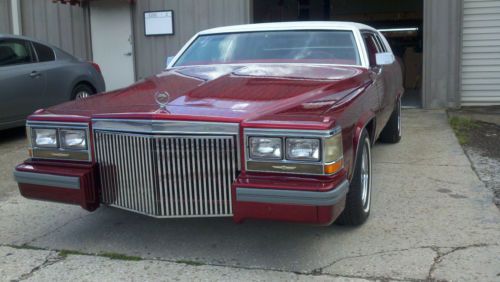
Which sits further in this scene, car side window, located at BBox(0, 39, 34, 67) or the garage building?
the garage building

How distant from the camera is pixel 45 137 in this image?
3875 mm

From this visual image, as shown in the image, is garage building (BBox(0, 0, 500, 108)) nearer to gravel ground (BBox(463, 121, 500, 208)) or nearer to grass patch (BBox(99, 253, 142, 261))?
gravel ground (BBox(463, 121, 500, 208))

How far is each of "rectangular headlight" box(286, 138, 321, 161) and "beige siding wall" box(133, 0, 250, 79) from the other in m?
7.79

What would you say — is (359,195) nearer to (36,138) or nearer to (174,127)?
(174,127)

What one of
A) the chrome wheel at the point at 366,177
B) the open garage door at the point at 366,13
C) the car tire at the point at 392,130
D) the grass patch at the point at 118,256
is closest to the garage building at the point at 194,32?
the open garage door at the point at 366,13

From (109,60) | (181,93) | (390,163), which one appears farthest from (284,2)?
(181,93)

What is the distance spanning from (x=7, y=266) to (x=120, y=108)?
1263 millimetres

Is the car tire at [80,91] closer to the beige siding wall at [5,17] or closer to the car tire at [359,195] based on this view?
the beige siding wall at [5,17]

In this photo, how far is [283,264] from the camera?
3635 millimetres

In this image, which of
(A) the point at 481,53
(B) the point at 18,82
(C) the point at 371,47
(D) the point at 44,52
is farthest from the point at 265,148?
(A) the point at 481,53

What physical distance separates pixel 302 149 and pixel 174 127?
78 centimetres

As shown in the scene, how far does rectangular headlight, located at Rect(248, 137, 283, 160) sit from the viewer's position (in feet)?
10.7

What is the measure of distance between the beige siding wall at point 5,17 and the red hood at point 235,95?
8440 millimetres

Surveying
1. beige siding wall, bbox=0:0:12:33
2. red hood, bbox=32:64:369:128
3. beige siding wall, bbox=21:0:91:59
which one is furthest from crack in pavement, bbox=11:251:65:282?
beige siding wall, bbox=0:0:12:33
